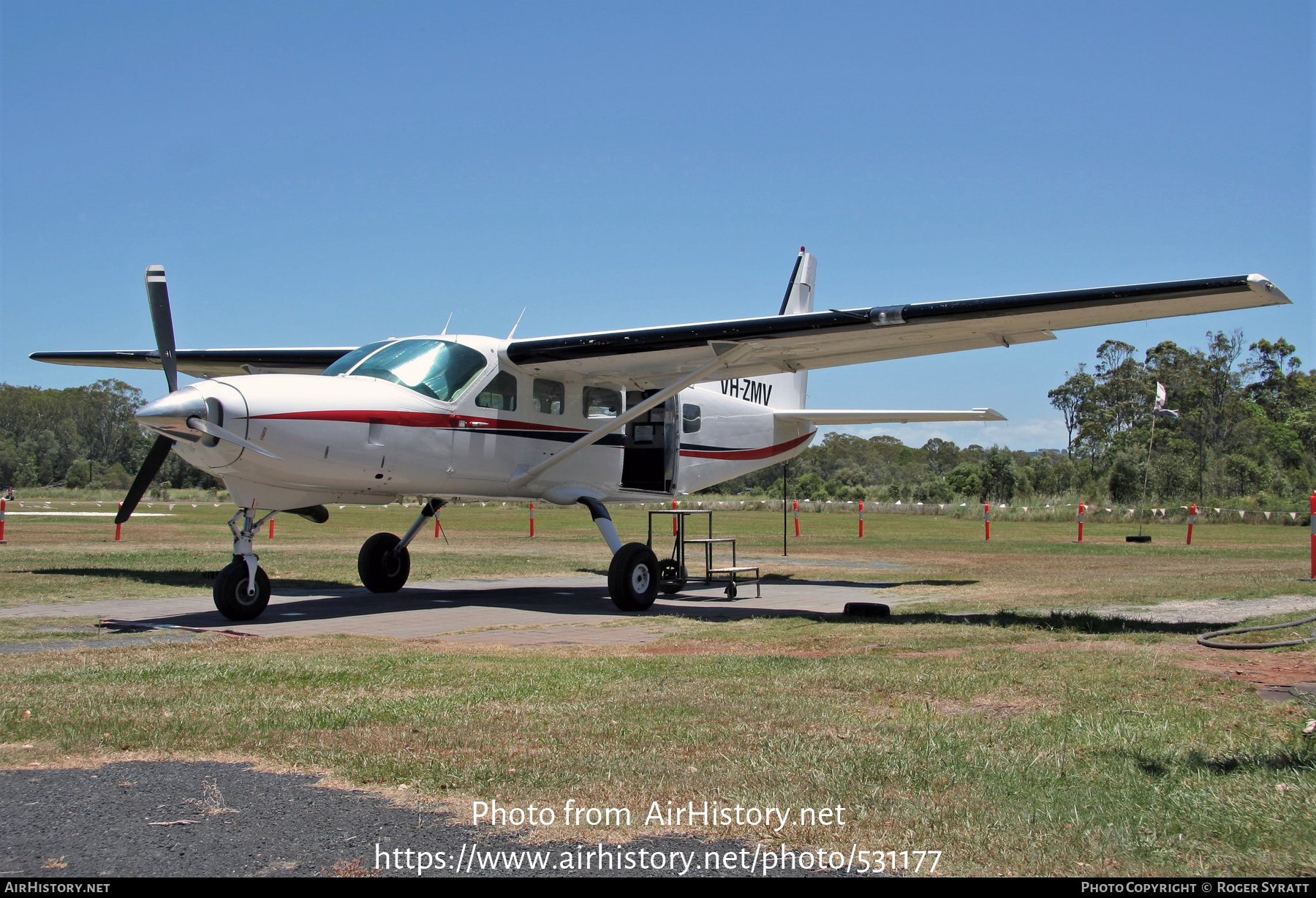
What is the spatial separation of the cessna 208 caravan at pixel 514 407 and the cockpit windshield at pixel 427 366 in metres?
0.02

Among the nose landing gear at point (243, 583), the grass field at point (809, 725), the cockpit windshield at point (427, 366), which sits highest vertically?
the cockpit windshield at point (427, 366)

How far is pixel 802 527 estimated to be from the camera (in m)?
36.3

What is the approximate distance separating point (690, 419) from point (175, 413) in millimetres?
8481

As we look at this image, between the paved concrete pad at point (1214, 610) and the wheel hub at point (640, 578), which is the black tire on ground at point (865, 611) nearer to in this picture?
the paved concrete pad at point (1214, 610)

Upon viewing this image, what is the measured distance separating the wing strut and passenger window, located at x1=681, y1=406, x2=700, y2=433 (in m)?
2.41

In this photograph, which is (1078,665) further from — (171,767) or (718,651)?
(171,767)

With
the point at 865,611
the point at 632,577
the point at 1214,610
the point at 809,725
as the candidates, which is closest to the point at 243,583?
the point at 632,577

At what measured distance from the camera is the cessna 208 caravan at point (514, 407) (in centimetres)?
1006

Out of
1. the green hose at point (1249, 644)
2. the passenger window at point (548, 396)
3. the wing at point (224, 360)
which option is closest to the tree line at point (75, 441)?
the wing at point (224, 360)

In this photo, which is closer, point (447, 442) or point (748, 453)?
point (447, 442)

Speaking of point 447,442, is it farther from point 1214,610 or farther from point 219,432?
point 1214,610

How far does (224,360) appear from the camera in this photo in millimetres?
15695

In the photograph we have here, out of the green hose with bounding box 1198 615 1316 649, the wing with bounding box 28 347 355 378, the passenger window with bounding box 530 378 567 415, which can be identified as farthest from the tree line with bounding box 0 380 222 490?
the green hose with bounding box 1198 615 1316 649

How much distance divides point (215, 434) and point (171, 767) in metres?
5.91
